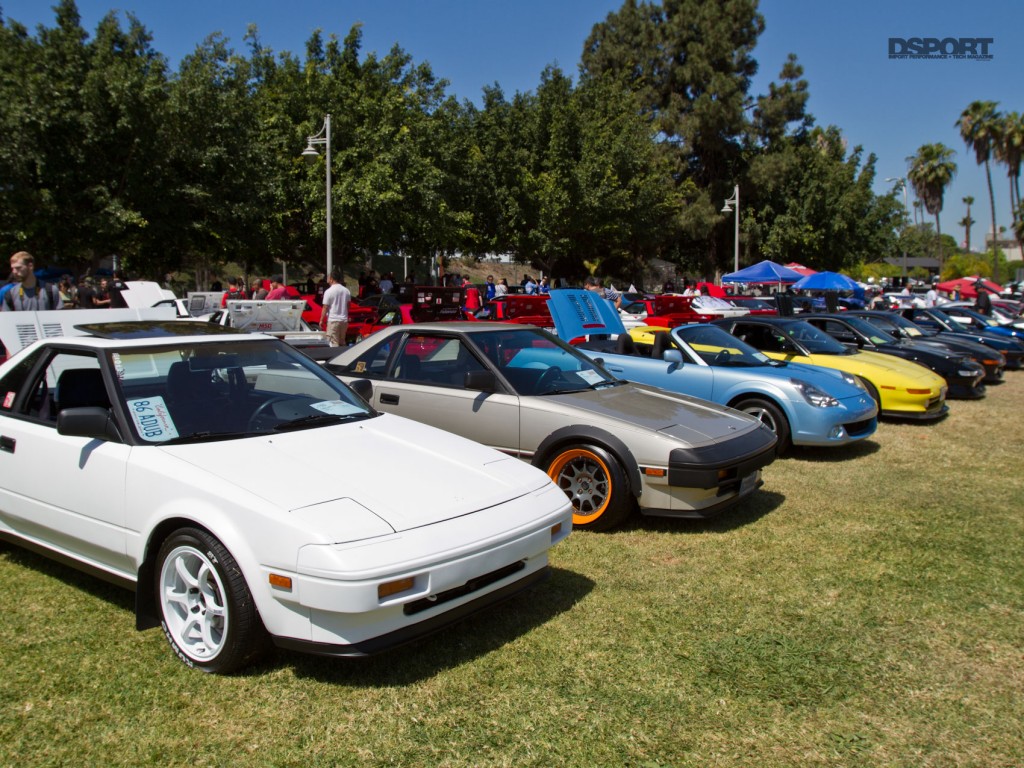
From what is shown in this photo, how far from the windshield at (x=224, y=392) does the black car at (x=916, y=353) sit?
8.83 metres

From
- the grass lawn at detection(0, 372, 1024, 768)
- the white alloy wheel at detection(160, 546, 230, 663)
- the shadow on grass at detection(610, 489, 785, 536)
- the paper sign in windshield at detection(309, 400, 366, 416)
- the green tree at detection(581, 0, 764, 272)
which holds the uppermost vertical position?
the green tree at detection(581, 0, 764, 272)

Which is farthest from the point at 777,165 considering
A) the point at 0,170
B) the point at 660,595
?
the point at 660,595

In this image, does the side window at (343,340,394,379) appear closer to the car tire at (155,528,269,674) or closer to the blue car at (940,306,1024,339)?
the car tire at (155,528,269,674)

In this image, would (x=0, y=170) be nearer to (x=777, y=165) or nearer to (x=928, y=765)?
(x=928, y=765)

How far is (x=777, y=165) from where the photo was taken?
37.4 metres

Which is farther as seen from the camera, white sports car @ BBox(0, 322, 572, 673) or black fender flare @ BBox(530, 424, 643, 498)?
black fender flare @ BBox(530, 424, 643, 498)

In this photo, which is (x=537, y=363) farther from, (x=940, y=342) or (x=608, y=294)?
(x=608, y=294)

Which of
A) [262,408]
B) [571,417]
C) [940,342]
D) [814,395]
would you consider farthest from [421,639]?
[940,342]

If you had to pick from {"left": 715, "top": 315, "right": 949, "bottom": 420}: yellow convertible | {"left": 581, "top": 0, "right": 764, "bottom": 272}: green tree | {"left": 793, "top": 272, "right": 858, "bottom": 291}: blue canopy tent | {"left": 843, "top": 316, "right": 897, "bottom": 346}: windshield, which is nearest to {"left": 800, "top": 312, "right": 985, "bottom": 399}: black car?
{"left": 843, "top": 316, "right": 897, "bottom": 346}: windshield

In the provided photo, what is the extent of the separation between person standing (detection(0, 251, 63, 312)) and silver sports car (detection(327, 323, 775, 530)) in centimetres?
339

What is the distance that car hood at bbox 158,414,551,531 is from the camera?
3127mm

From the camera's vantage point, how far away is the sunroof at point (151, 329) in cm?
419

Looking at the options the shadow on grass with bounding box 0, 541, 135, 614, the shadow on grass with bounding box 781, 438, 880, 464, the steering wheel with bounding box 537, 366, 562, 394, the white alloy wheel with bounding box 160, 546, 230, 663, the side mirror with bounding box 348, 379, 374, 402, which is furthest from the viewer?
the shadow on grass with bounding box 781, 438, 880, 464

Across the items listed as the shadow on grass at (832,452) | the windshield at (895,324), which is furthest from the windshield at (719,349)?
the windshield at (895,324)
